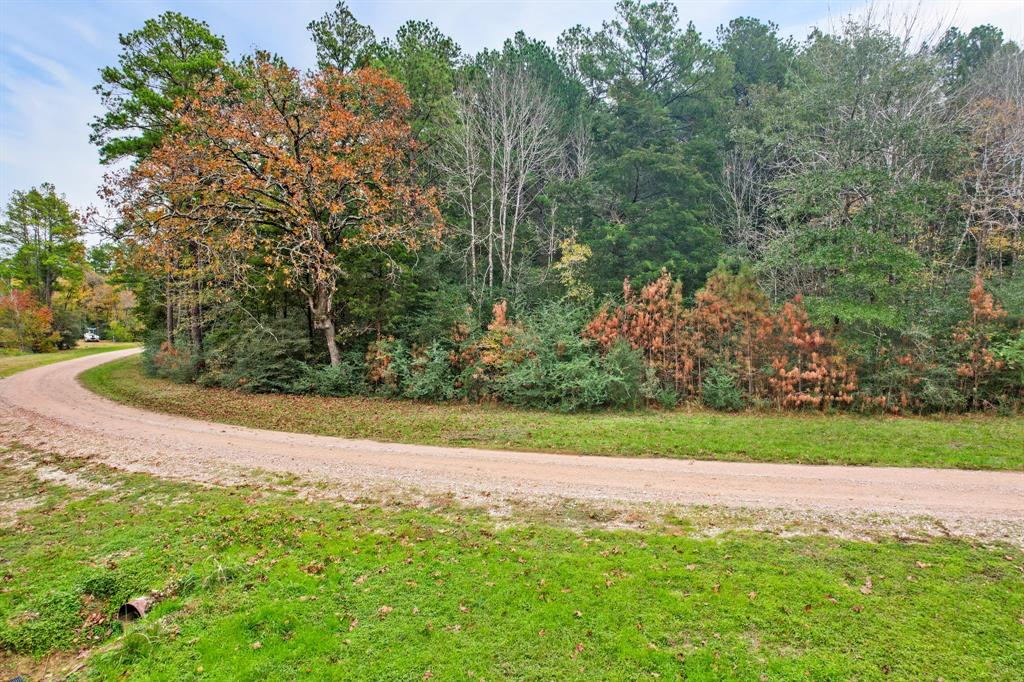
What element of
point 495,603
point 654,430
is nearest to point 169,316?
point 654,430

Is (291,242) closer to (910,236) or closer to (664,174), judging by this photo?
(664,174)

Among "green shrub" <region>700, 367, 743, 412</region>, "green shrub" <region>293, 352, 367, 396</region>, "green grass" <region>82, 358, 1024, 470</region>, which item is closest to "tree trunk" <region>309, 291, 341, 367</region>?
"green shrub" <region>293, 352, 367, 396</region>

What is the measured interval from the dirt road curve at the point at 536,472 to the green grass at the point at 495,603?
135 cm

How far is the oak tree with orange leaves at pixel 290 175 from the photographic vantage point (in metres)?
15.0

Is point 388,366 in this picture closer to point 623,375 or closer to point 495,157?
point 623,375

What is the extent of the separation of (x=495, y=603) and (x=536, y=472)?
4036 mm

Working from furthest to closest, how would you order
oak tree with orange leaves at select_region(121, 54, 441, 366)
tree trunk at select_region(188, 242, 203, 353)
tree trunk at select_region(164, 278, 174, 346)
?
1. tree trunk at select_region(164, 278, 174, 346)
2. tree trunk at select_region(188, 242, 203, 353)
3. oak tree with orange leaves at select_region(121, 54, 441, 366)

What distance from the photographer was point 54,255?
3825 centimetres

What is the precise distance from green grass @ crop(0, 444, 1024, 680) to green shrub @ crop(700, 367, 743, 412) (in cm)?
838

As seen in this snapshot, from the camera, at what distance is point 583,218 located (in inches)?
849

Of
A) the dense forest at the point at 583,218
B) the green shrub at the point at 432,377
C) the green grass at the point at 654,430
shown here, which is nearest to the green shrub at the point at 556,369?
the dense forest at the point at 583,218

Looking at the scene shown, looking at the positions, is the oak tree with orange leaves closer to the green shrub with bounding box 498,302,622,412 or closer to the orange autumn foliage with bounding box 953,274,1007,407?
the green shrub with bounding box 498,302,622,412

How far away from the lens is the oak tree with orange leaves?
49.2 feet

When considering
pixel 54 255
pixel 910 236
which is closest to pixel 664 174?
pixel 910 236
